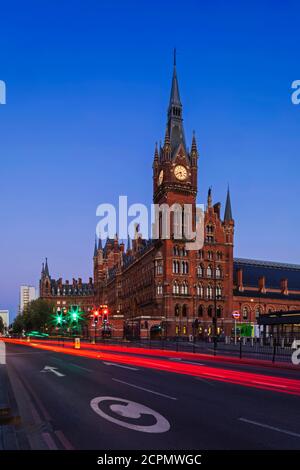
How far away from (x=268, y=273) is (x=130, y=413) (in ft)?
392

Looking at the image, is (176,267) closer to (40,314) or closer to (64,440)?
(40,314)

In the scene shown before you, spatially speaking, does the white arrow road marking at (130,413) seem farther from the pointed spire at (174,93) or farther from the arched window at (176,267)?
the pointed spire at (174,93)

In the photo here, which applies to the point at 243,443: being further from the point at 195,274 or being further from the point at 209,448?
the point at 195,274

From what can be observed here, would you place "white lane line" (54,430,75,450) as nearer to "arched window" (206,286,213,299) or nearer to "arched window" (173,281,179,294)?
"arched window" (173,281,179,294)

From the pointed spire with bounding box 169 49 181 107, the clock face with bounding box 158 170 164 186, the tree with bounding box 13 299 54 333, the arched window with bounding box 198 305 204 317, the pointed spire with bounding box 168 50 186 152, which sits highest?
the pointed spire with bounding box 169 49 181 107

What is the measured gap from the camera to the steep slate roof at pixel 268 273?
120625 mm

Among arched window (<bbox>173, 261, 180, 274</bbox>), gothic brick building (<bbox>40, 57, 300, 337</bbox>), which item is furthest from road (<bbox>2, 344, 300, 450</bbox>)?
arched window (<bbox>173, 261, 180, 274</bbox>)

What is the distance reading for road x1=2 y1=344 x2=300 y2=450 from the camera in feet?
30.3

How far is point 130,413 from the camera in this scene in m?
12.2

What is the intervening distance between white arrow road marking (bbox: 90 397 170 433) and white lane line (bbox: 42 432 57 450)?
172cm

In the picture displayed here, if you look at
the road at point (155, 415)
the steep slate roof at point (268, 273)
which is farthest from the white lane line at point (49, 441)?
the steep slate roof at point (268, 273)

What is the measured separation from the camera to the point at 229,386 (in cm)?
1789

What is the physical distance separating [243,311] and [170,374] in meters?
89.4

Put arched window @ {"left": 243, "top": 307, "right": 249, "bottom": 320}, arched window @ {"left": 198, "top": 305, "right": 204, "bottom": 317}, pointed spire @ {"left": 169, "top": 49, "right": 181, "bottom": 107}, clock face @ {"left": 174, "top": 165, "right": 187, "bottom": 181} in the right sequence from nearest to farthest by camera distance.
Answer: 1. arched window @ {"left": 198, "top": 305, "right": 204, "bottom": 317}
2. clock face @ {"left": 174, "top": 165, "right": 187, "bottom": 181}
3. arched window @ {"left": 243, "top": 307, "right": 249, "bottom": 320}
4. pointed spire @ {"left": 169, "top": 49, "right": 181, "bottom": 107}
